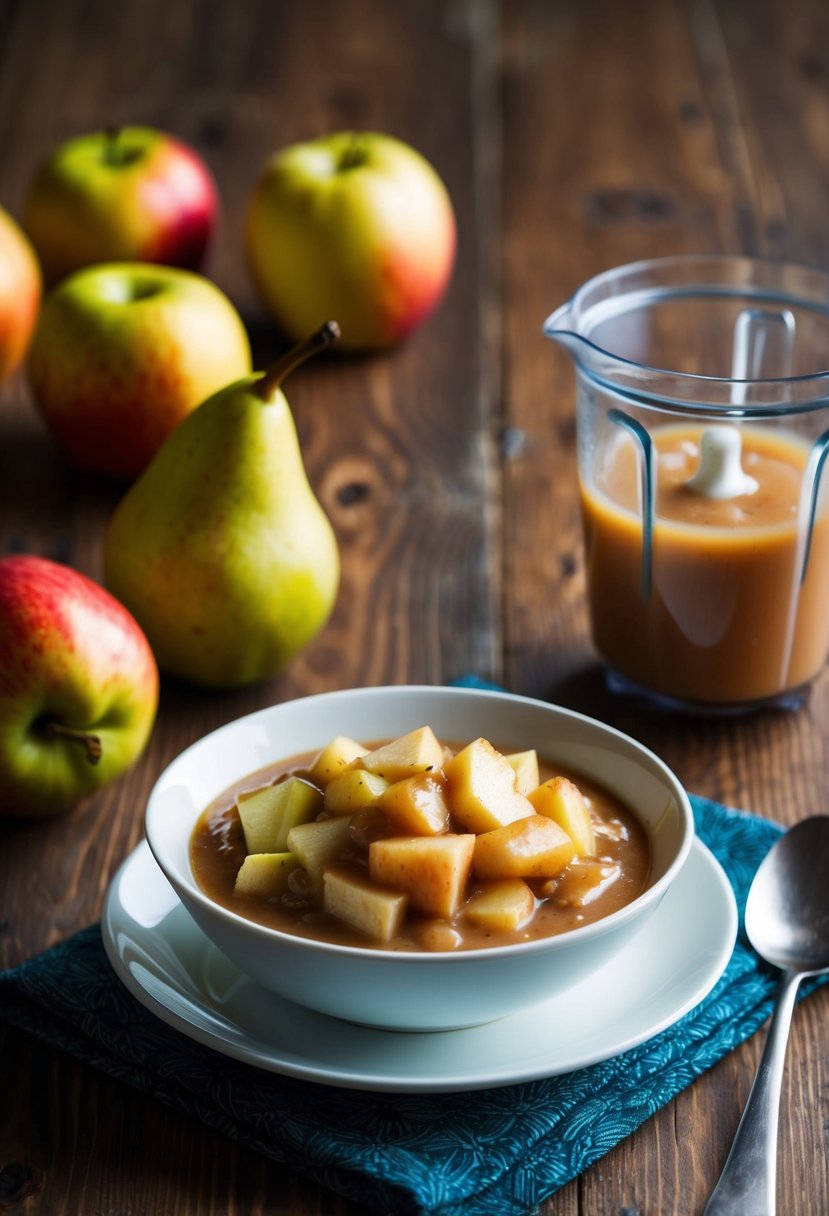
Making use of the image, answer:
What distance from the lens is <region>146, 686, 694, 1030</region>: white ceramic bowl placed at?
924mm

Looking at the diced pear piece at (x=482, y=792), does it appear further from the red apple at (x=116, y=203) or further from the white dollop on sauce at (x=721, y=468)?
the red apple at (x=116, y=203)

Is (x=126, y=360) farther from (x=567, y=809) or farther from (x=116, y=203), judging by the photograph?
(x=567, y=809)

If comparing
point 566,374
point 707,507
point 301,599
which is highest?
point 707,507

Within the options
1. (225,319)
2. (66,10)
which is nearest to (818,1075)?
(225,319)

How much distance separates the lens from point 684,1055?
1055 mm

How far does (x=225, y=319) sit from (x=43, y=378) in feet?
0.82

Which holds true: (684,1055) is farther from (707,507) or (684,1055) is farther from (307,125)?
(307,125)

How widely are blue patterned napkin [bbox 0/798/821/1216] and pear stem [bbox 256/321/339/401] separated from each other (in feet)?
1.84

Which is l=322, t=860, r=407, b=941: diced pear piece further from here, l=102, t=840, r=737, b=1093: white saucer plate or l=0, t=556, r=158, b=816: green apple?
l=0, t=556, r=158, b=816: green apple

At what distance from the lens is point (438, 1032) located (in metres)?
1.01

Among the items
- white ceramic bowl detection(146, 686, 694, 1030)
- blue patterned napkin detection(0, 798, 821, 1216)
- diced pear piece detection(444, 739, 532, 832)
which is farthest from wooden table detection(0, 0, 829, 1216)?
diced pear piece detection(444, 739, 532, 832)

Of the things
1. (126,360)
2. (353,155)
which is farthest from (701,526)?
(353,155)

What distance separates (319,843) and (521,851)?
0.14 meters

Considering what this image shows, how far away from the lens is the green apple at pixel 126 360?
5.93ft
